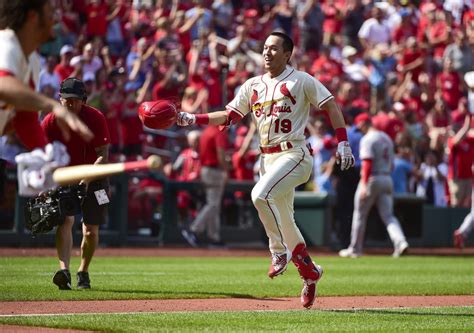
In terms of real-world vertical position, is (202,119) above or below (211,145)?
below

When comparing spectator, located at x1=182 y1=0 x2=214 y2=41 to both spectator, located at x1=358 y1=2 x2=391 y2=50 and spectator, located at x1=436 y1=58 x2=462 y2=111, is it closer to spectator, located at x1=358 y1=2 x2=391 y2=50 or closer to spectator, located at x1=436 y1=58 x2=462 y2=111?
spectator, located at x1=358 y1=2 x2=391 y2=50

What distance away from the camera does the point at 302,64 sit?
23594mm

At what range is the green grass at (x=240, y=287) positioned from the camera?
27.1 feet

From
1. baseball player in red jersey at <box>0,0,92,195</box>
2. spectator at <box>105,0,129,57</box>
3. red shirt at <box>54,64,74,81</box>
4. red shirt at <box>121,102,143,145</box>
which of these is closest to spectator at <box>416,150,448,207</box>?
red shirt at <box>121,102,143,145</box>

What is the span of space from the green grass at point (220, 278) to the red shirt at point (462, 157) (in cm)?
447

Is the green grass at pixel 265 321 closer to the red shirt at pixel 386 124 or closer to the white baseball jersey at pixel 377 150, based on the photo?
the white baseball jersey at pixel 377 150

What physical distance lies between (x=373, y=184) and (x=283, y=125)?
8833mm

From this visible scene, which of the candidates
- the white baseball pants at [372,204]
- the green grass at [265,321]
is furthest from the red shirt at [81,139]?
the white baseball pants at [372,204]

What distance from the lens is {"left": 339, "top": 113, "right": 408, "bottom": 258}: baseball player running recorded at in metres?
18.2

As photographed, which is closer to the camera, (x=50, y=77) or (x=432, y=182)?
(x=50, y=77)

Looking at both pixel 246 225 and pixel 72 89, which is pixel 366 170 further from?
pixel 72 89

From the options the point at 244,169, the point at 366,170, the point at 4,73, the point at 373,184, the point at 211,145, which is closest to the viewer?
the point at 4,73

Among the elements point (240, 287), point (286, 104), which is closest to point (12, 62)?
point (286, 104)

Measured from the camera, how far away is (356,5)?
27141 millimetres
